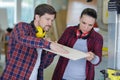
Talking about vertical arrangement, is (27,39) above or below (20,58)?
above

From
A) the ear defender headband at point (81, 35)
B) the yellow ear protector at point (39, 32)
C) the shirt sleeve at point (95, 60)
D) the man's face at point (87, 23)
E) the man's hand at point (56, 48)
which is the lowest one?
the shirt sleeve at point (95, 60)

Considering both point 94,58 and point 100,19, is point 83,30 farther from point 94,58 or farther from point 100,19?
point 100,19

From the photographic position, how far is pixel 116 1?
1330 mm

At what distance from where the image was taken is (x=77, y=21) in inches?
182

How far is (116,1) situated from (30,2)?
589 centimetres

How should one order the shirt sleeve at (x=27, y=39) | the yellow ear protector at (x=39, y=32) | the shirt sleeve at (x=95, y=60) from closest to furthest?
the shirt sleeve at (x=27, y=39) < the yellow ear protector at (x=39, y=32) < the shirt sleeve at (x=95, y=60)

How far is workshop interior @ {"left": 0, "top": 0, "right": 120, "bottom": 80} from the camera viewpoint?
1.36 meters

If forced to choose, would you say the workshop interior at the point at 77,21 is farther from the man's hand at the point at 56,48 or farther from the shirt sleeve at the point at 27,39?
the shirt sleeve at the point at 27,39

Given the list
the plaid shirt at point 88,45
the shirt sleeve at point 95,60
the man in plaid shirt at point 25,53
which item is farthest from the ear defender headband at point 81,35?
the man in plaid shirt at point 25,53

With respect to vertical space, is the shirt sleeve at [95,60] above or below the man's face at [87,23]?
below

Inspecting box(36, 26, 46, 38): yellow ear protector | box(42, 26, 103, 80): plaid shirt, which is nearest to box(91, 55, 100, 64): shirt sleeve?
box(42, 26, 103, 80): plaid shirt

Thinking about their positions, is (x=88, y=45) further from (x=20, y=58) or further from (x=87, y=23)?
(x=20, y=58)

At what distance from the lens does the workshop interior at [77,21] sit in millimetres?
1362

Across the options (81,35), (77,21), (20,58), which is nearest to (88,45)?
(81,35)
